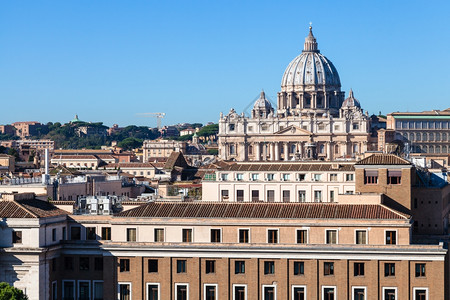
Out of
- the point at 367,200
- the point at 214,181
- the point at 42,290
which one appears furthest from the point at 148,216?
the point at 214,181

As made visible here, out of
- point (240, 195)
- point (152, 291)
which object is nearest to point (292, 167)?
point (240, 195)

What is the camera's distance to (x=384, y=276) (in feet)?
142

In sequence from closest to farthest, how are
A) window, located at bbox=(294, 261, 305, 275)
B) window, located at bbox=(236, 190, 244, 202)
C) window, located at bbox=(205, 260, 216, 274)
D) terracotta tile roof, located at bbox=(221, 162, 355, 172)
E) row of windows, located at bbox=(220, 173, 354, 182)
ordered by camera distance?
window, located at bbox=(294, 261, 305, 275) < window, located at bbox=(205, 260, 216, 274) < row of windows, located at bbox=(220, 173, 354, 182) < window, located at bbox=(236, 190, 244, 202) < terracotta tile roof, located at bbox=(221, 162, 355, 172)

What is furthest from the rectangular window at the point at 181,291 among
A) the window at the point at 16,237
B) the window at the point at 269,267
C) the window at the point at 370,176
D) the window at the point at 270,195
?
the window at the point at 270,195

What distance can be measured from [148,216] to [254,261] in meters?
4.38

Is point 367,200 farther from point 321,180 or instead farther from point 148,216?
point 321,180

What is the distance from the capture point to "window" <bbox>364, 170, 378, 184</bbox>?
50.9m

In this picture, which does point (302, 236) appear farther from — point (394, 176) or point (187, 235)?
point (394, 176)

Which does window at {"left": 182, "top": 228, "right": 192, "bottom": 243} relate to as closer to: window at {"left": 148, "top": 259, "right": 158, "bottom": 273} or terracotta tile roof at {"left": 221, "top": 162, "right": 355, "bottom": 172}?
window at {"left": 148, "top": 259, "right": 158, "bottom": 273}

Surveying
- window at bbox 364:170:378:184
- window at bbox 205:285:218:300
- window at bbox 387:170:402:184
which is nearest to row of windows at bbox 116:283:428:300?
window at bbox 205:285:218:300

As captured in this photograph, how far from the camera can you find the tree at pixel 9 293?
41.2 m

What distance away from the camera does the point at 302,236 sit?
145 ft

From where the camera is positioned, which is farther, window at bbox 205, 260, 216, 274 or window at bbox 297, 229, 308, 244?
window at bbox 205, 260, 216, 274

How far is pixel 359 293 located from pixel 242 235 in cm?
462
